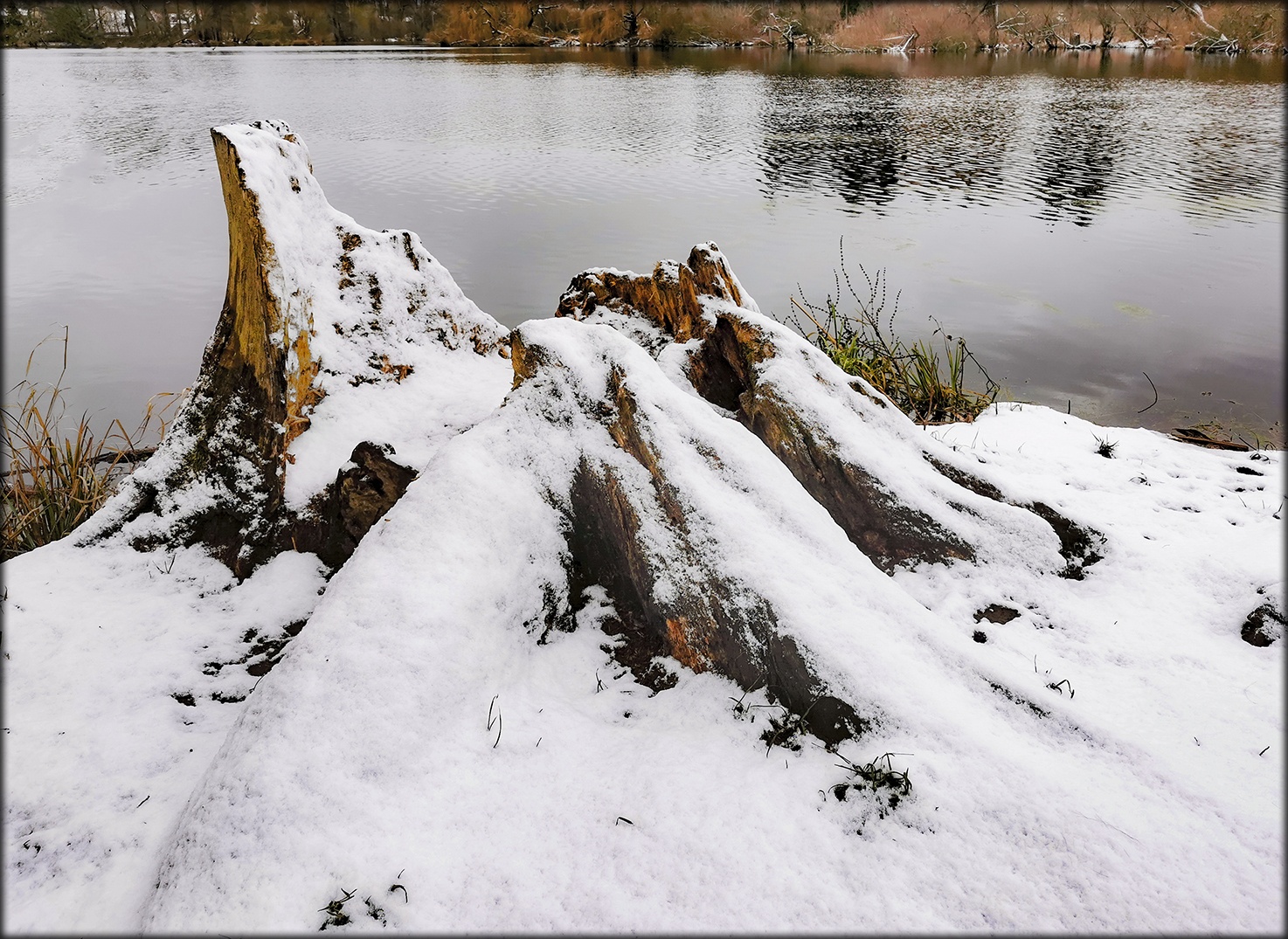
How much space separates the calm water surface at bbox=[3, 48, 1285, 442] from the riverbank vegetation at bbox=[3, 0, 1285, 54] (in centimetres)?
2019

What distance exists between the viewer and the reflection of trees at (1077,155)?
1265 centimetres

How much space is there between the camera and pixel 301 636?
6.49 feet

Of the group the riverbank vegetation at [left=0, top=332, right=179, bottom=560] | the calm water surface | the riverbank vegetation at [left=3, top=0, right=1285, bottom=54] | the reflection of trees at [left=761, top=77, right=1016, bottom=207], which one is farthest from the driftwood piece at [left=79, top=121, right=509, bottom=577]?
the riverbank vegetation at [left=3, top=0, right=1285, bottom=54]

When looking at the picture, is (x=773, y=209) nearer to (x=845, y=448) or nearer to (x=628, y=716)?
(x=845, y=448)

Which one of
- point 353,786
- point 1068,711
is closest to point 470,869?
point 353,786

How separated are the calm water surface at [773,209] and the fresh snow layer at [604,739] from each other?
5.15 metres

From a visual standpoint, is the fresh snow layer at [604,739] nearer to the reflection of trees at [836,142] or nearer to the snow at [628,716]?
the snow at [628,716]

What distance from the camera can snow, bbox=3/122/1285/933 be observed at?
1.53m

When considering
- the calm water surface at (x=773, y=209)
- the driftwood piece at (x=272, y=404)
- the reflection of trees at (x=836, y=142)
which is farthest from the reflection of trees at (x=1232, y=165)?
the driftwood piece at (x=272, y=404)

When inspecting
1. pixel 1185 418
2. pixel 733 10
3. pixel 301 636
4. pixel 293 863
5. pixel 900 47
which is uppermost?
pixel 733 10

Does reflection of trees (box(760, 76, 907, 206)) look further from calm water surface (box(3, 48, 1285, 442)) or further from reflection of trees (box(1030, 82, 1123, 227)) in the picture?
reflection of trees (box(1030, 82, 1123, 227))

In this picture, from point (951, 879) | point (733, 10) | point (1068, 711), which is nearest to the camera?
point (951, 879)

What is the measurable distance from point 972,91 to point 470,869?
31.2 m

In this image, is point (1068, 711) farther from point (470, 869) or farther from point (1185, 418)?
point (1185, 418)
